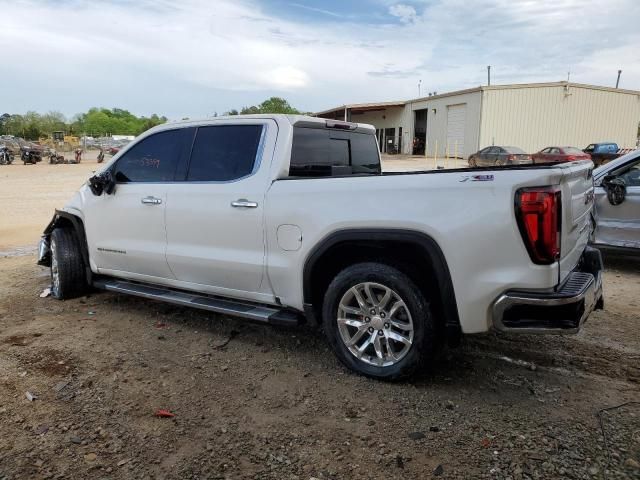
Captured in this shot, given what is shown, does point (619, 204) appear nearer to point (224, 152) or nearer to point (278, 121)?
point (278, 121)

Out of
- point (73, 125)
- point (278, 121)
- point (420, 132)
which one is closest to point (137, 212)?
point (278, 121)

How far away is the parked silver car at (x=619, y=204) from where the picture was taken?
20.7ft

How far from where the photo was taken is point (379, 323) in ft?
11.5

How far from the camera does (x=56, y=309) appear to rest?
526 cm

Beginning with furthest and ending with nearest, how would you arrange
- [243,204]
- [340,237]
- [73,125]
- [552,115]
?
[73,125]
[552,115]
[243,204]
[340,237]

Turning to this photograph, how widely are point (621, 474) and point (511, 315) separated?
911 mm

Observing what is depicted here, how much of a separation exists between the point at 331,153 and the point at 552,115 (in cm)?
3494

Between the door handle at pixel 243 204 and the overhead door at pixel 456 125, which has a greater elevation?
the overhead door at pixel 456 125

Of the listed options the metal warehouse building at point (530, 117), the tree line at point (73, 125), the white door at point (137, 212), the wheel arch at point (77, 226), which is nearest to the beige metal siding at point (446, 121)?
the metal warehouse building at point (530, 117)

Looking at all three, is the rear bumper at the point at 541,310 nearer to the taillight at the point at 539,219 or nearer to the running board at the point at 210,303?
the taillight at the point at 539,219

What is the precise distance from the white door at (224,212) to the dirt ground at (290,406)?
58cm

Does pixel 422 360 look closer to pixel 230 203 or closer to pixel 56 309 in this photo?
pixel 230 203

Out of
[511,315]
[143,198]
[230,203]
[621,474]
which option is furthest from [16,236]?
[621,474]

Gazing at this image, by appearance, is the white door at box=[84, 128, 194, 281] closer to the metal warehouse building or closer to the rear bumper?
the rear bumper
